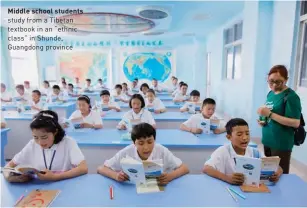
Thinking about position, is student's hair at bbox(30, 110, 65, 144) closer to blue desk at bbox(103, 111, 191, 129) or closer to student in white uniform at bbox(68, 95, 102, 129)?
student in white uniform at bbox(68, 95, 102, 129)

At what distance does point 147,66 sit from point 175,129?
9.24 metres

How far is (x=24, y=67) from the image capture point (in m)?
9.61

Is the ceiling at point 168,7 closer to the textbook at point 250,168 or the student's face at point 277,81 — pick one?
the student's face at point 277,81

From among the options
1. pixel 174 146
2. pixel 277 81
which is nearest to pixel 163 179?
pixel 174 146

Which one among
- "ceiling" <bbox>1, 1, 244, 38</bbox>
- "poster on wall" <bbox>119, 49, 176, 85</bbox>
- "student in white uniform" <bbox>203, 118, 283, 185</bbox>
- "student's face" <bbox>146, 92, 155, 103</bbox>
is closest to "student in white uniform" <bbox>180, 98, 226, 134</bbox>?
"student in white uniform" <bbox>203, 118, 283, 185</bbox>

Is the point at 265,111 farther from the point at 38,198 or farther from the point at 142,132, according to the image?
the point at 38,198

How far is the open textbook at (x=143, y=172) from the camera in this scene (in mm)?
1353

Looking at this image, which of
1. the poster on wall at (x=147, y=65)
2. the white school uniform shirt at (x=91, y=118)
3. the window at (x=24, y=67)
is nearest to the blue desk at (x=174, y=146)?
the white school uniform shirt at (x=91, y=118)

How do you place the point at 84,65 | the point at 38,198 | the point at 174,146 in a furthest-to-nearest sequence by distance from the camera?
the point at 84,65 → the point at 174,146 → the point at 38,198

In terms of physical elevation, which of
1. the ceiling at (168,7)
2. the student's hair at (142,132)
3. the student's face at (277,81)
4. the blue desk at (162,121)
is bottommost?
the blue desk at (162,121)

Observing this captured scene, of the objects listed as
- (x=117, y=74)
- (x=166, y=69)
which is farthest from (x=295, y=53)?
(x=117, y=74)

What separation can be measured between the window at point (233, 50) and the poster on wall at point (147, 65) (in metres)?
4.66

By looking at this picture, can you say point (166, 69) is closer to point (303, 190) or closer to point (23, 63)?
point (23, 63)

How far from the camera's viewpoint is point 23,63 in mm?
9469
